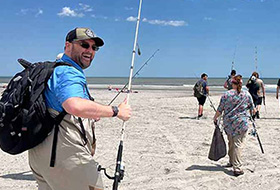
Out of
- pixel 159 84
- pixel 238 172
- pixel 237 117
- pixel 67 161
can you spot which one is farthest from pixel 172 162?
pixel 159 84

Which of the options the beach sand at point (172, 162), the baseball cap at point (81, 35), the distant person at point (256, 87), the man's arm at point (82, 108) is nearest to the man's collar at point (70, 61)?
the baseball cap at point (81, 35)

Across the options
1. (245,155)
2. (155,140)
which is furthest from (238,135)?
(155,140)

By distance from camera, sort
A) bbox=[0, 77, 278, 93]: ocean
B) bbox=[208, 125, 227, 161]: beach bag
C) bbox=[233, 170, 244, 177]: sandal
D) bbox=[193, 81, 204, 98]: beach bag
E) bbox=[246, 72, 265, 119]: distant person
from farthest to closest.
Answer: bbox=[0, 77, 278, 93]: ocean → bbox=[193, 81, 204, 98]: beach bag → bbox=[246, 72, 265, 119]: distant person → bbox=[208, 125, 227, 161]: beach bag → bbox=[233, 170, 244, 177]: sandal

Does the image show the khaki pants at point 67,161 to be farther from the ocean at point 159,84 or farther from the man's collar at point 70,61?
the ocean at point 159,84

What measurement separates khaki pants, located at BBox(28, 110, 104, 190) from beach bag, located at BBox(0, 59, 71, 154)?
85 millimetres

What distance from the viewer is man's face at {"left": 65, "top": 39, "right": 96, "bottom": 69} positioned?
2553mm

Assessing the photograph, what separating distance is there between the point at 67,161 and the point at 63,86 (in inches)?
22.0

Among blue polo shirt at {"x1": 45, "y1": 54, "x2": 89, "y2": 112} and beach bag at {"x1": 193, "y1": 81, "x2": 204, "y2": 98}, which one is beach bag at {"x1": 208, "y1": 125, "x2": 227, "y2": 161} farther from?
beach bag at {"x1": 193, "y1": 81, "x2": 204, "y2": 98}

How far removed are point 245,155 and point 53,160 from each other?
566 centimetres

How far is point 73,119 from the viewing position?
244 cm

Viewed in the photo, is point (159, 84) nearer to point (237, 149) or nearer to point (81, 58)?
point (237, 149)

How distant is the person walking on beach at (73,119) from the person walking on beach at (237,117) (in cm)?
374

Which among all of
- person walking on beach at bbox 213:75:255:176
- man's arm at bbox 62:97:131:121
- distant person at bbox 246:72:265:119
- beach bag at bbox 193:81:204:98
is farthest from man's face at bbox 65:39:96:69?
distant person at bbox 246:72:265:119

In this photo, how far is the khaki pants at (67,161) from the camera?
2.42 m
